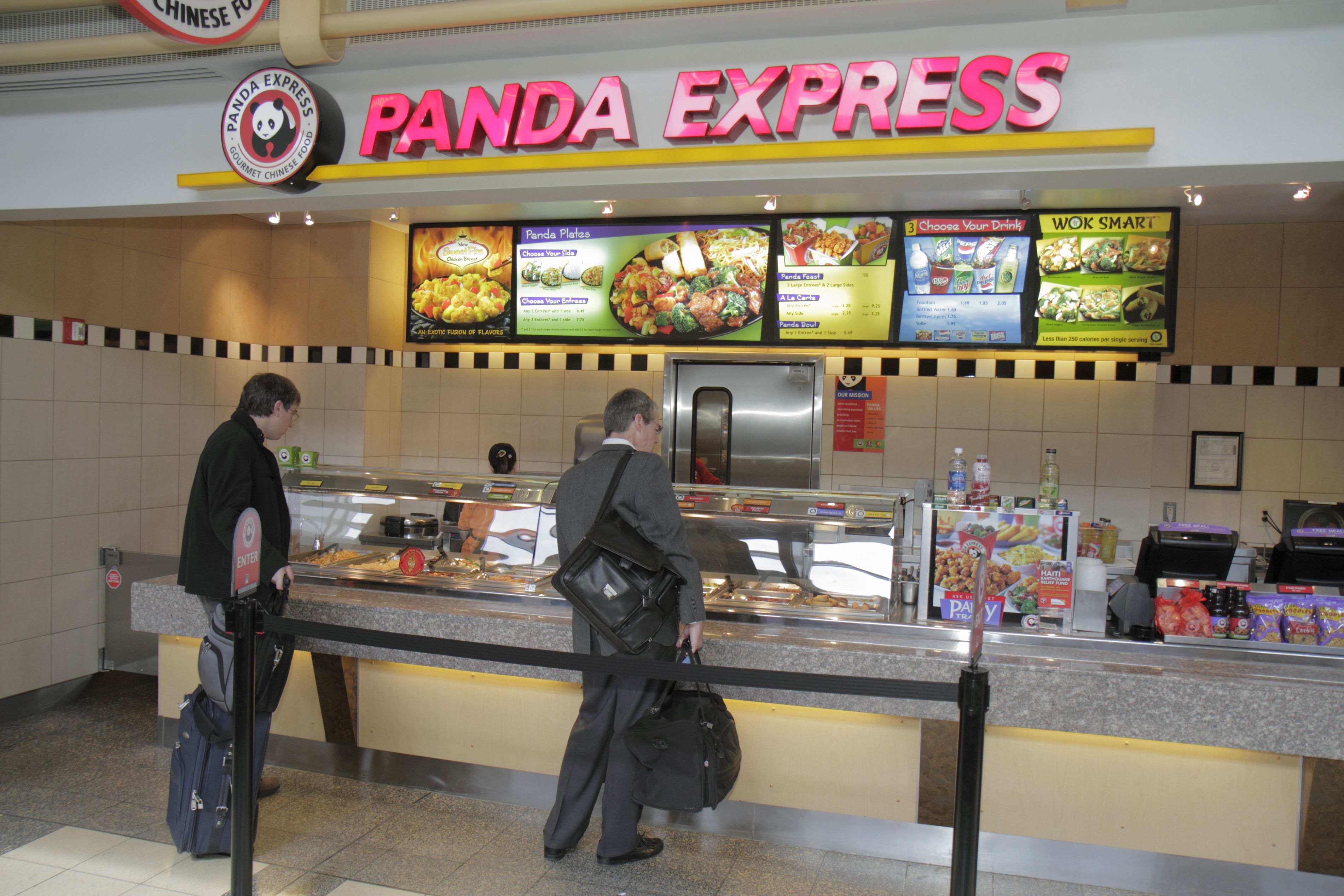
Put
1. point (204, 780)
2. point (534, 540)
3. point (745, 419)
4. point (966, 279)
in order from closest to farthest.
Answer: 1. point (204, 780)
2. point (534, 540)
3. point (966, 279)
4. point (745, 419)

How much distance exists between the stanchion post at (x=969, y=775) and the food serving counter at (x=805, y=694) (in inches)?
30.9

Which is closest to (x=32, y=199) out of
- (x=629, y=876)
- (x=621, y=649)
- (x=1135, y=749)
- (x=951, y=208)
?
(x=621, y=649)

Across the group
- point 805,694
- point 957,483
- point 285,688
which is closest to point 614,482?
point 805,694

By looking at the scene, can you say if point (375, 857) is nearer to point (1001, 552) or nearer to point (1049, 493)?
point (1001, 552)

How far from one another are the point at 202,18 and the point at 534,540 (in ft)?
7.71

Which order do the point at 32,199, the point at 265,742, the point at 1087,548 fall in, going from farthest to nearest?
the point at 32,199 → the point at 1087,548 → the point at 265,742

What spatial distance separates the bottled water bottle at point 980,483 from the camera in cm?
363

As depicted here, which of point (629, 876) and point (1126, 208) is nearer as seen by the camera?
point (629, 876)

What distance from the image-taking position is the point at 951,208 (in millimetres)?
5473

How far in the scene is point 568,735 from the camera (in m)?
3.70

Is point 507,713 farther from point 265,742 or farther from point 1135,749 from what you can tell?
point 1135,749

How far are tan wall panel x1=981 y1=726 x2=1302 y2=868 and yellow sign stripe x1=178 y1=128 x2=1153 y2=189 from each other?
206 cm

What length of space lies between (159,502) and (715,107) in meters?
4.40

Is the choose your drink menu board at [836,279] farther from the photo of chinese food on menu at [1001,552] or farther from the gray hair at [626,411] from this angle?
the gray hair at [626,411]
